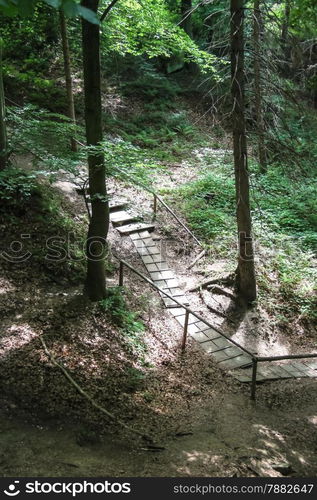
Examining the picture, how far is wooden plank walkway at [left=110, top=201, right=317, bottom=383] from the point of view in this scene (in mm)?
8312

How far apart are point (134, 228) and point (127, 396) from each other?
594cm

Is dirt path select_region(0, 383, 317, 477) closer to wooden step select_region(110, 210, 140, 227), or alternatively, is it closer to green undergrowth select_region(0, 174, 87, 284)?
green undergrowth select_region(0, 174, 87, 284)

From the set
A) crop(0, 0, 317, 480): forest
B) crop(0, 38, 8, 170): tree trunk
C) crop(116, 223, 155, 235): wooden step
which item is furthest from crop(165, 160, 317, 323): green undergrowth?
crop(0, 38, 8, 170): tree trunk

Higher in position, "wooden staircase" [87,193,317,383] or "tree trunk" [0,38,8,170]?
"tree trunk" [0,38,8,170]

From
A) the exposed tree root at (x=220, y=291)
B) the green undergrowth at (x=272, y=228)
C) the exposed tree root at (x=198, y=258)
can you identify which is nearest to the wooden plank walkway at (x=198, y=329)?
the exposed tree root at (x=198, y=258)

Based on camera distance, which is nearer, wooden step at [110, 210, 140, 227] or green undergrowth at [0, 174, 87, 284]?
green undergrowth at [0, 174, 87, 284]

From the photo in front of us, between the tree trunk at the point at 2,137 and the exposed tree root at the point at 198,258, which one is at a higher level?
the tree trunk at the point at 2,137

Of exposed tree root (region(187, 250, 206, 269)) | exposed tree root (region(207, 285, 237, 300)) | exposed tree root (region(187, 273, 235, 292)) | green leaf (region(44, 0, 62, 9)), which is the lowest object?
exposed tree root (region(207, 285, 237, 300))

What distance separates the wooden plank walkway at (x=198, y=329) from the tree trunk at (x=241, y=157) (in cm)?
146

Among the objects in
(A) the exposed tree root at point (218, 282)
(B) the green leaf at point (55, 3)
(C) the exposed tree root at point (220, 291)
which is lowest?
(C) the exposed tree root at point (220, 291)

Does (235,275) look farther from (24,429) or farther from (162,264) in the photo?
(24,429)

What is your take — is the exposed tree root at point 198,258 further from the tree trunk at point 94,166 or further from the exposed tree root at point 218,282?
the tree trunk at point 94,166

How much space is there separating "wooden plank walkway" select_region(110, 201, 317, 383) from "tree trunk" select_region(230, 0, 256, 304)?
146 cm

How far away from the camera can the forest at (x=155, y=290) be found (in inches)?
214
